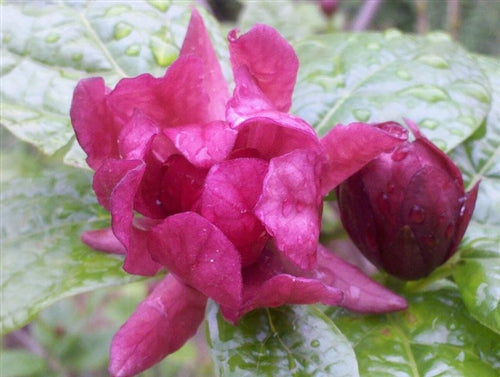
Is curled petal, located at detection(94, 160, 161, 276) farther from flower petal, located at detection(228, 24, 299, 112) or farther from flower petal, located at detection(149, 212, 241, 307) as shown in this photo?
flower petal, located at detection(228, 24, 299, 112)

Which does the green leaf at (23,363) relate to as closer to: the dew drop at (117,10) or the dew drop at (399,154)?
the dew drop at (117,10)

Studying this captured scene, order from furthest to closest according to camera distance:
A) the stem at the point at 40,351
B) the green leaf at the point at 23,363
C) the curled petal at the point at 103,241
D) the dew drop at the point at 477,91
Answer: the stem at the point at 40,351, the green leaf at the point at 23,363, the dew drop at the point at 477,91, the curled petal at the point at 103,241

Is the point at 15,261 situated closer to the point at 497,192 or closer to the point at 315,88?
the point at 315,88

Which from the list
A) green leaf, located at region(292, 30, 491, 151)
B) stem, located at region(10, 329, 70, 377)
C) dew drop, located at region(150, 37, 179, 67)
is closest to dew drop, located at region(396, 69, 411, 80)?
green leaf, located at region(292, 30, 491, 151)

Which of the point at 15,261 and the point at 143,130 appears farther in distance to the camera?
the point at 15,261

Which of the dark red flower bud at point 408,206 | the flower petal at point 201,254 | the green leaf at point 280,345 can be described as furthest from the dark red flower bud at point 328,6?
the flower petal at point 201,254

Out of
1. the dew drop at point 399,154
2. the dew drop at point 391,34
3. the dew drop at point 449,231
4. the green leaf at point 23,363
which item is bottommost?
the green leaf at point 23,363

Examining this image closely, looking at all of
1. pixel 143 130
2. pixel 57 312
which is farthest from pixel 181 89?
pixel 57 312
